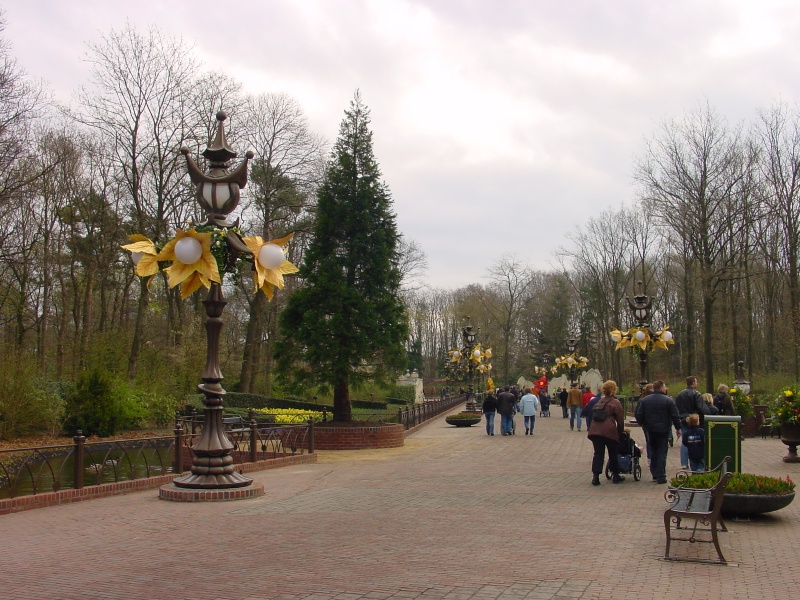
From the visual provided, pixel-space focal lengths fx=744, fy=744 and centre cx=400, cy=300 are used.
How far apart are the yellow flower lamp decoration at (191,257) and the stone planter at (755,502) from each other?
747cm

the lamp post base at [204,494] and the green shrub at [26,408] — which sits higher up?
the green shrub at [26,408]

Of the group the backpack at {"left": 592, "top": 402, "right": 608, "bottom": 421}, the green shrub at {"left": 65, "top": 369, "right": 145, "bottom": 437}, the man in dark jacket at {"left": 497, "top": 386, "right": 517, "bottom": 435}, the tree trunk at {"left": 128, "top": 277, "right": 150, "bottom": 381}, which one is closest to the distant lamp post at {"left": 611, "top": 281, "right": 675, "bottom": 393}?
the man in dark jacket at {"left": 497, "top": 386, "right": 517, "bottom": 435}

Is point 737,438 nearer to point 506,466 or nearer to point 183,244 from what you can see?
point 506,466

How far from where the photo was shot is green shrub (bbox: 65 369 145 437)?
24.9 m

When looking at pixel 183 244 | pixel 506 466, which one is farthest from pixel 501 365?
pixel 183 244

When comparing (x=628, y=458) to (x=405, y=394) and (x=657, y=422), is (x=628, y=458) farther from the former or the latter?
(x=405, y=394)

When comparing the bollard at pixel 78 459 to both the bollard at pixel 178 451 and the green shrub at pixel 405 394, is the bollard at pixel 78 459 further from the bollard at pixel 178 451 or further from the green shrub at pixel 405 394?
the green shrub at pixel 405 394

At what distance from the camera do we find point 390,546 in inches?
306

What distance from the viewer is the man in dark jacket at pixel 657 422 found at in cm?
1237

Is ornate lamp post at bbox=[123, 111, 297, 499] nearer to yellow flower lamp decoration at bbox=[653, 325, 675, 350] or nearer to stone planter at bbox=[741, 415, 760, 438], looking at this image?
yellow flower lamp decoration at bbox=[653, 325, 675, 350]

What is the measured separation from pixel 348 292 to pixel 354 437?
4.59m

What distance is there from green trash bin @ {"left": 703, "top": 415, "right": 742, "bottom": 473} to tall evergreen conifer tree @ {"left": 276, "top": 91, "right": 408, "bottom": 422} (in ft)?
44.7

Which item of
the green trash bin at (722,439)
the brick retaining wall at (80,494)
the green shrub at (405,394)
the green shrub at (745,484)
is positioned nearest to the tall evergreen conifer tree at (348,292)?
the brick retaining wall at (80,494)

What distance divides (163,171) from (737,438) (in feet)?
90.0
